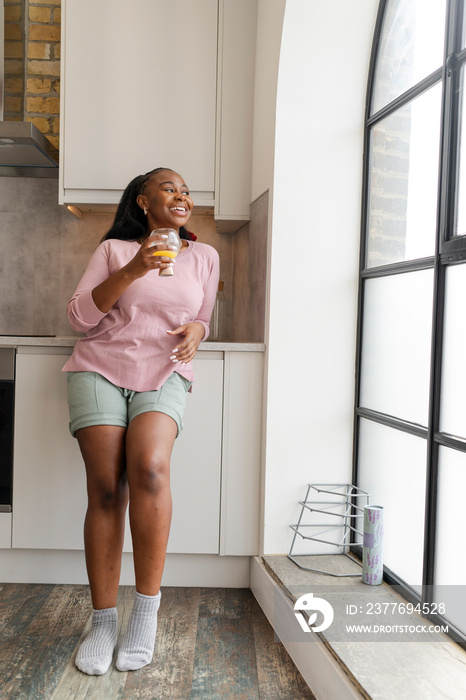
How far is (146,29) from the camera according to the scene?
2508mm

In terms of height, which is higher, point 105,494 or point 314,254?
point 314,254

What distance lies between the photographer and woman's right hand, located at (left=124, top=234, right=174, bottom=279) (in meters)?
1.64

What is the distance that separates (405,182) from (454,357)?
0.64 m

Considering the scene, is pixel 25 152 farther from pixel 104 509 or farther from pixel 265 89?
pixel 104 509

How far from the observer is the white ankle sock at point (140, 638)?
5.36ft

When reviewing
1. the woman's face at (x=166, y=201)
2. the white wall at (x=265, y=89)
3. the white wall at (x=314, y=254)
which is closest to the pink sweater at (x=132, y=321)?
the woman's face at (x=166, y=201)

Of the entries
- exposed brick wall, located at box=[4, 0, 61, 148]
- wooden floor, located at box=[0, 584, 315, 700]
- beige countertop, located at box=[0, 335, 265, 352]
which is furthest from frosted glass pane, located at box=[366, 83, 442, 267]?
exposed brick wall, located at box=[4, 0, 61, 148]

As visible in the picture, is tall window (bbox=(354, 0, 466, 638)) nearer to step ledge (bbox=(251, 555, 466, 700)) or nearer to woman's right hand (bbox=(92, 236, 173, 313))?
step ledge (bbox=(251, 555, 466, 700))

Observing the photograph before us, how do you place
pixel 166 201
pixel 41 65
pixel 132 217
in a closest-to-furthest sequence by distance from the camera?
pixel 166 201 < pixel 132 217 < pixel 41 65

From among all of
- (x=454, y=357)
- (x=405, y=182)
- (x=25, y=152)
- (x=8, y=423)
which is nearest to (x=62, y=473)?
(x=8, y=423)

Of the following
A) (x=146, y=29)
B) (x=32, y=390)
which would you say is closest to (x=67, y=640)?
(x=32, y=390)

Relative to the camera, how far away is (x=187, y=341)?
6.26ft

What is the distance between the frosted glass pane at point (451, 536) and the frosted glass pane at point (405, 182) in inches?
23.3

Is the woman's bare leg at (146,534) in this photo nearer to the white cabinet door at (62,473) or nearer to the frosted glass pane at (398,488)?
the white cabinet door at (62,473)
